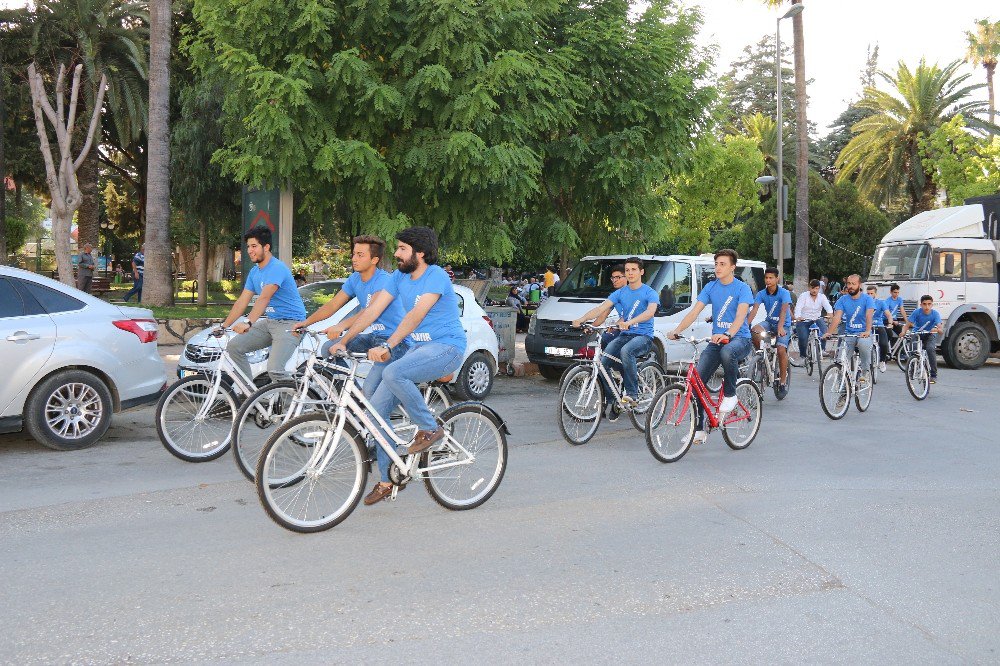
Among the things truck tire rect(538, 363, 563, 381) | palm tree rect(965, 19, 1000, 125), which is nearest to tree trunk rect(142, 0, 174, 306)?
truck tire rect(538, 363, 563, 381)

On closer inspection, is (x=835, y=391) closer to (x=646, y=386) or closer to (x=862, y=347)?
(x=862, y=347)

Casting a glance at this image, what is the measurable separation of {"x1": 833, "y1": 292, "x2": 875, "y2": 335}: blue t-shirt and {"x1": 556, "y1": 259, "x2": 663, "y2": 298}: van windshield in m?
2.76

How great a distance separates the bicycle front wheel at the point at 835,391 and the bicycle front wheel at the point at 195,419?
6874 mm

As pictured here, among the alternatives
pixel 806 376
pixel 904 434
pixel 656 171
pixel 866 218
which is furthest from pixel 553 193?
pixel 866 218

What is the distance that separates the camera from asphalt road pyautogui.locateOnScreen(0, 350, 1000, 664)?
12.8ft

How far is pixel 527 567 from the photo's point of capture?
4.97 metres

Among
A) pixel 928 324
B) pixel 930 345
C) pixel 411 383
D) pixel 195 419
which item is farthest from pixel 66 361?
pixel 930 345

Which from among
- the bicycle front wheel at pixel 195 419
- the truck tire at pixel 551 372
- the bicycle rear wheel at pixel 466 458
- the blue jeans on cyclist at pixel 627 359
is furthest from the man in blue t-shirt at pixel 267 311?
the truck tire at pixel 551 372

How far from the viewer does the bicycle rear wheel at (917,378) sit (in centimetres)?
1335

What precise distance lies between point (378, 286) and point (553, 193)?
10455mm

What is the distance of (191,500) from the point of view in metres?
6.35

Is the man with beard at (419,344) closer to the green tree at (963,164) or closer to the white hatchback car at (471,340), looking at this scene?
the white hatchback car at (471,340)

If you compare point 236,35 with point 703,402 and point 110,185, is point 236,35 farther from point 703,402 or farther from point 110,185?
point 110,185

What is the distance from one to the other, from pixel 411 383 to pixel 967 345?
1699 centimetres
